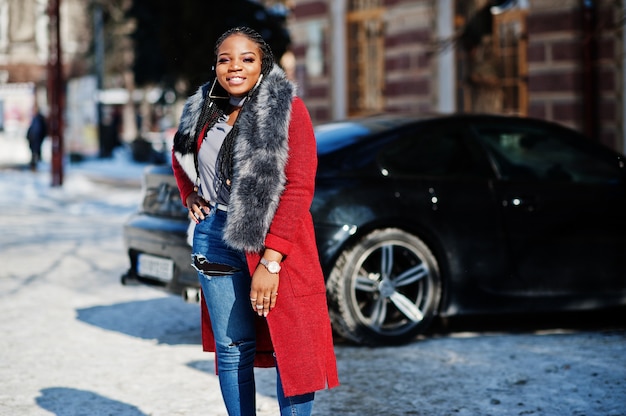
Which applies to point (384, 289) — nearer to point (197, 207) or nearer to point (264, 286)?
point (197, 207)

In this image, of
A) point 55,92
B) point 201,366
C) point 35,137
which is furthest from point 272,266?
point 35,137

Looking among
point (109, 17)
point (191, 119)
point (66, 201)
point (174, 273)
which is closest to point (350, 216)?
point (174, 273)

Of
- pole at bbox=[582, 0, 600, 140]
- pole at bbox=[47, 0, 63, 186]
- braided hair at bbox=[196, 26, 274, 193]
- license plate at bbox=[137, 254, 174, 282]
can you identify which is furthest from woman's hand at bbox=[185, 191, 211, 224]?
pole at bbox=[47, 0, 63, 186]

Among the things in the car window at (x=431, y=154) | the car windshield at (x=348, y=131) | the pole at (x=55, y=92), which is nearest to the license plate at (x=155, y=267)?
the car windshield at (x=348, y=131)

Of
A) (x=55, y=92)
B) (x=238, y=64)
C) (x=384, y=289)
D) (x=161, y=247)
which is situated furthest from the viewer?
(x=55, y=92)

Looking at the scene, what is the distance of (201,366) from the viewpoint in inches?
238

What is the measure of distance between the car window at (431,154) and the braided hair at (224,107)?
2860 mm

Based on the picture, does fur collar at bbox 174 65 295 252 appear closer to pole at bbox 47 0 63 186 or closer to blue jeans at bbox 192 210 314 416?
blue jeans at bbox 192 210 314 416

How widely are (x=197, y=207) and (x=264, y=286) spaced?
1.46 ft

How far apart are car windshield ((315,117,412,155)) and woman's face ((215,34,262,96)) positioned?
289 centimetres

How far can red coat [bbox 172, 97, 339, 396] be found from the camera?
12.2 feet

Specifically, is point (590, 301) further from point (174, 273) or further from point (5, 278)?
point (5, 278)

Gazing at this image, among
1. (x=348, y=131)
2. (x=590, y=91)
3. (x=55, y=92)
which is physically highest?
(x=55, y=92)

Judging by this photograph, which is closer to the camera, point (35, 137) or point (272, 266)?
point (272, 266)
